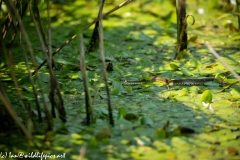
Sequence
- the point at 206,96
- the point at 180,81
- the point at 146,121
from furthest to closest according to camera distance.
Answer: the point at 180,81
the point at 206,96
the point at 146,121

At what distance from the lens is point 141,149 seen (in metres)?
1.69

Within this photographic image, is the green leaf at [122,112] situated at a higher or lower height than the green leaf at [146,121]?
higher

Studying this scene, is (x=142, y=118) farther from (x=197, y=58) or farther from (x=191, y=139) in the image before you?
(x=197, y=58)

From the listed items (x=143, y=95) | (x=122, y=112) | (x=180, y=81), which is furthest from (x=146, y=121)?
(x=180, y=81)

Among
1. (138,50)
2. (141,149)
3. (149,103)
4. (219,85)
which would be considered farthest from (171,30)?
(141,149)

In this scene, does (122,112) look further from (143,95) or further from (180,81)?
(180,81)

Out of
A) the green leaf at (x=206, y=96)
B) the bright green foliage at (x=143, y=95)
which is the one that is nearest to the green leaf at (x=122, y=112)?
the bright green foliage at (x=143, y=95)

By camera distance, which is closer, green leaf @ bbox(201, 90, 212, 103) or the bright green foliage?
the bright green foliage

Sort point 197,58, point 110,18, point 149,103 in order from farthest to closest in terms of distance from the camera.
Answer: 1. point 110,18
2. point 197,58
3. point 149,103

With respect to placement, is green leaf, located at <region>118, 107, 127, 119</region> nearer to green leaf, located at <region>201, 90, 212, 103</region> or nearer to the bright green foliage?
the bright green foliage

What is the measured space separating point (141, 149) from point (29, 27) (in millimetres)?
2224

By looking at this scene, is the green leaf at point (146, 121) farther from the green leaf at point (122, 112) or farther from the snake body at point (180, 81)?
the snake body at point (180, 81)

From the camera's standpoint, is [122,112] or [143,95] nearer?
[122,112]

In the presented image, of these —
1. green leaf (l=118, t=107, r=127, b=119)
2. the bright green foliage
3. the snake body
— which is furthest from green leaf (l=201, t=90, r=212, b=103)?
green leaf (l=118, t=107, r=127, b=119)
